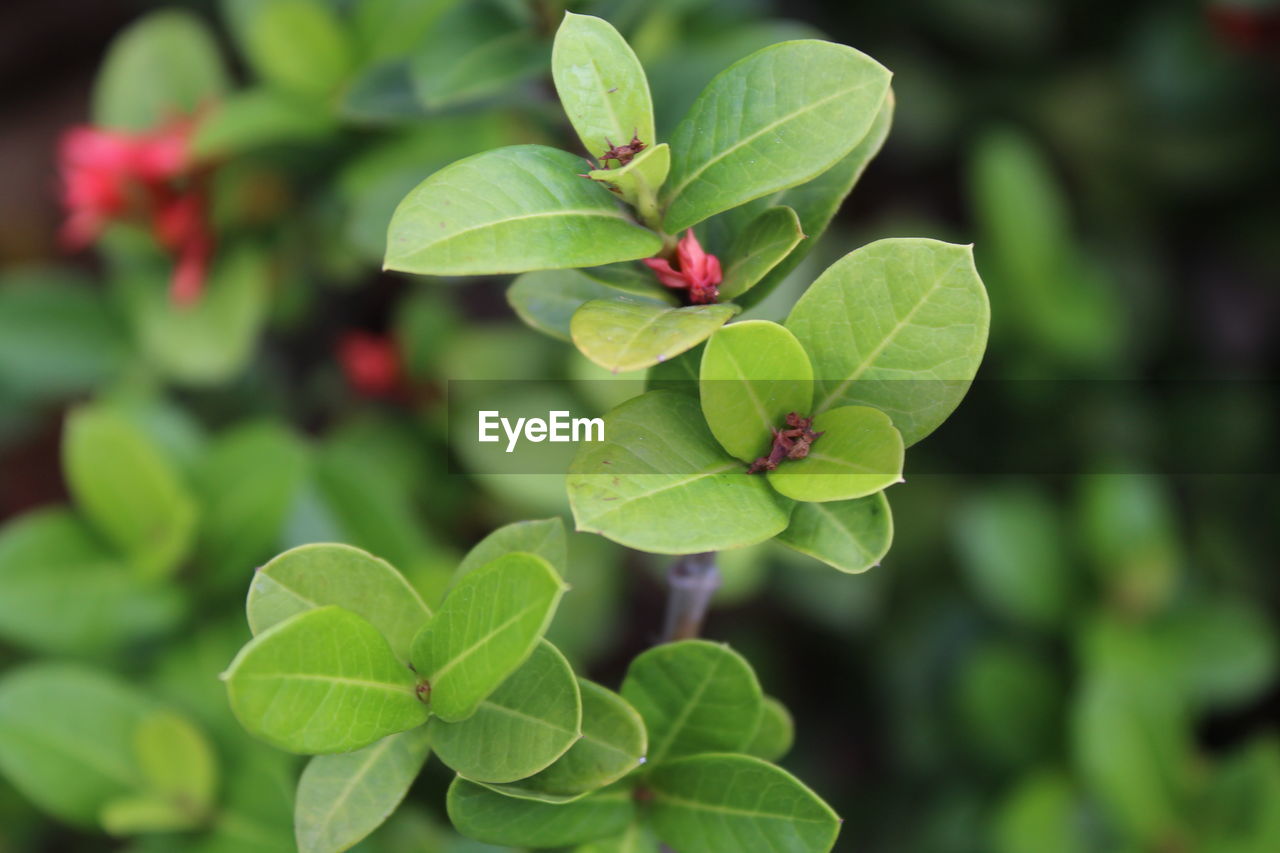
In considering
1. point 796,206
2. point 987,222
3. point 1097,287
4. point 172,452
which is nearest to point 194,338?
point 172,452

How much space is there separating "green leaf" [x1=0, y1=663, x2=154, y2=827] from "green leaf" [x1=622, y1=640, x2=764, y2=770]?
61 centimetres

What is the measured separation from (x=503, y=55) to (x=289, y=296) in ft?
2.30

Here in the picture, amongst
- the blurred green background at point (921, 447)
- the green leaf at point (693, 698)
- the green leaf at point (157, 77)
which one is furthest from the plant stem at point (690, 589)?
the green leaf at point (157, 77)

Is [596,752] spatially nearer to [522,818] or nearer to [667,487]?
[522,818]

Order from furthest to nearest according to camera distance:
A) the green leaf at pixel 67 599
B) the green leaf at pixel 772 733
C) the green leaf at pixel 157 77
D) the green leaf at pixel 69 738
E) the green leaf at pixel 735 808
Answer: the green leaf at pixel 157 77 < the green leaf at pixel 67 599 < the green leaf at pixel 69 738 < the green leaf at pixel 772 733 < the green leaf at pixel 735 808

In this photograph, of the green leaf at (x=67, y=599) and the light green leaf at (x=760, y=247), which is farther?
the green leaf at (x=67, y=599)

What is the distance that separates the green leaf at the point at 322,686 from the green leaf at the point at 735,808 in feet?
0.61

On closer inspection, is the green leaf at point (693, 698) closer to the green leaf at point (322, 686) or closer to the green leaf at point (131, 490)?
the green leaf at point (322, 686)

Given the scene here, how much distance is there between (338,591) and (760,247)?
0.34m

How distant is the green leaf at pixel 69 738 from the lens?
1.05m

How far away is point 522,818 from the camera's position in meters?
0.69

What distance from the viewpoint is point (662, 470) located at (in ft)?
2.09

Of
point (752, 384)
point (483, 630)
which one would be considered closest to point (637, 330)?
point (752, 384)

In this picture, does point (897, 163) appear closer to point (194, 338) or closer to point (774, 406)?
point (194, 338)
